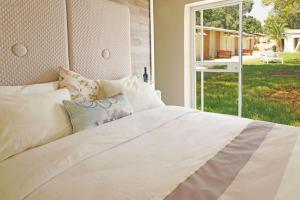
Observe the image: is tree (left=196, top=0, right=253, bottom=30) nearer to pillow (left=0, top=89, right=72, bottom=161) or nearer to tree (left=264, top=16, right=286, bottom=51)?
tree (left=264, top=16, right=286, bottom=51)

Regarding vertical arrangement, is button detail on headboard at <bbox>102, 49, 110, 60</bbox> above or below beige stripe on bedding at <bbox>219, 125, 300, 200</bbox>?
above

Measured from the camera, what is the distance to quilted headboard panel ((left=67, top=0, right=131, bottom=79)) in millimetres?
2262

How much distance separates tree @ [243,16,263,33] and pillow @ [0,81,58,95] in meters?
3.10

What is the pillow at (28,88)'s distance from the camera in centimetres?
159

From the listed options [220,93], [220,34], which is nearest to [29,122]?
[220,34]

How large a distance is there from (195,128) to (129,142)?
472 mm

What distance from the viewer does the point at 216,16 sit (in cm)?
358

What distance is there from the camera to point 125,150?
4.03ft

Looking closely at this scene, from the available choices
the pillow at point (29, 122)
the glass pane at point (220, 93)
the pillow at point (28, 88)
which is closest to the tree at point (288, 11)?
the glass pane at point (220, 93)

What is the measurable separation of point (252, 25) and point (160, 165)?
3533 millimetres

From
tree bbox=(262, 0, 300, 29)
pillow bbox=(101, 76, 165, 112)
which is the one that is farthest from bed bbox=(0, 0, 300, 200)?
tree bbox=(262, 0, 300, 29)

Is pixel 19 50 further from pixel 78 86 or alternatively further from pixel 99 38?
pixel 99 38

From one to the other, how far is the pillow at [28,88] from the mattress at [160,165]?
0.55 metres

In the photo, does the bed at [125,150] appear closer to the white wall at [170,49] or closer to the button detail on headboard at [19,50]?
the button detail on headboard at [19,50]
